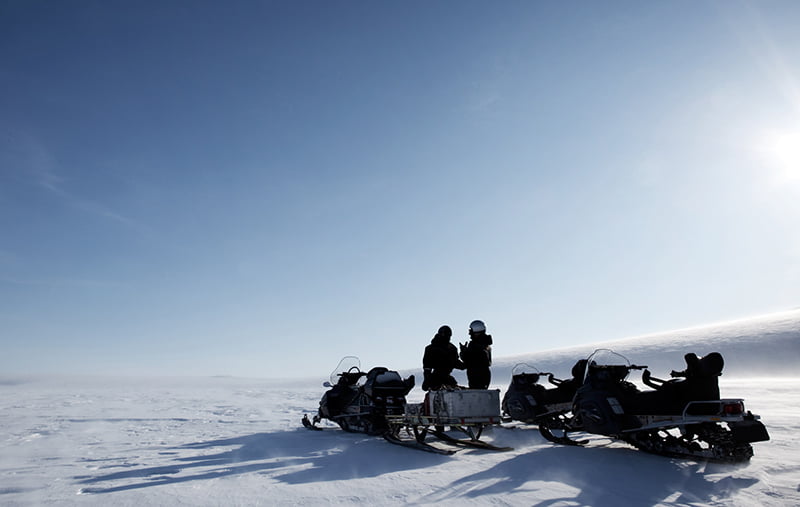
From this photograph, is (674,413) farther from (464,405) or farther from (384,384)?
(384,384)

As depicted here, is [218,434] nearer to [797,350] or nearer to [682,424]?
[682,424]

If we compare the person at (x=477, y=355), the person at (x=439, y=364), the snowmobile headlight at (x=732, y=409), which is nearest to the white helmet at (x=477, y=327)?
the person at (x=477, y=355)

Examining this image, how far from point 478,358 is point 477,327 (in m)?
0.68

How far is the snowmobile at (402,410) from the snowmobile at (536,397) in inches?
59.3

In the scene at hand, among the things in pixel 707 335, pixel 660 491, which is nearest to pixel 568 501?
pixel 660 491

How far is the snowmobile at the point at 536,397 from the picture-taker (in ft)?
33.3

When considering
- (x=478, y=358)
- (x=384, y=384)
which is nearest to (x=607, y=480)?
(x=478, y=358)

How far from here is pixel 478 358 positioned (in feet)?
33.8

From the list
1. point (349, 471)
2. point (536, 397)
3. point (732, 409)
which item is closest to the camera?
point (732, 409)

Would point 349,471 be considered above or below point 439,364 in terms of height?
below

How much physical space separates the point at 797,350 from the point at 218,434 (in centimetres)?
3651

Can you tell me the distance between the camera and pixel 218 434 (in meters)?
11.5

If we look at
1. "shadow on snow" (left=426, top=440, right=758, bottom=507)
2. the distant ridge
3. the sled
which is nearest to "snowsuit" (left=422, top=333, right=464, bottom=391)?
the sled

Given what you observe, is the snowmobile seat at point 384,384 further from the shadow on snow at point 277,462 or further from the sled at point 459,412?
the sled at point 459,412
